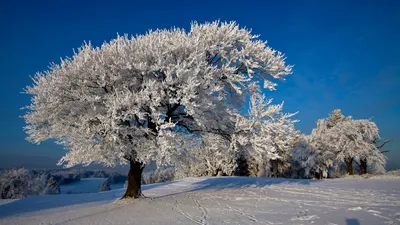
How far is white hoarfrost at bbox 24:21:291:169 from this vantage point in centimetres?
1113

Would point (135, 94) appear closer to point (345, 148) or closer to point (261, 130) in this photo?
point (261, 130)

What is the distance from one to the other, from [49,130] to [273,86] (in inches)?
465

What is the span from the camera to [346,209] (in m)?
9.27

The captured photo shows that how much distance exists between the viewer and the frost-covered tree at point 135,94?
36.6ft

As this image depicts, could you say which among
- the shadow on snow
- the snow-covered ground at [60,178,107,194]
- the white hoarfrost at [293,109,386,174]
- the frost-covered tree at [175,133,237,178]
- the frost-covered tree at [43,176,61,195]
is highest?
the white hoarfrost at [293,109,386,174]

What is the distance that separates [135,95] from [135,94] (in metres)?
0.07

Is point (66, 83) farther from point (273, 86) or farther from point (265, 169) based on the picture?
point (265, 169)

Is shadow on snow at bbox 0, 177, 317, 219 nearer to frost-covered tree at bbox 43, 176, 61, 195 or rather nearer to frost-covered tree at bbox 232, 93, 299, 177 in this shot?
frost-covered tree at bbox 232, 93, 299, 177

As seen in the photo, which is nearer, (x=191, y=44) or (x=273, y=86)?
(x=191, y=44)

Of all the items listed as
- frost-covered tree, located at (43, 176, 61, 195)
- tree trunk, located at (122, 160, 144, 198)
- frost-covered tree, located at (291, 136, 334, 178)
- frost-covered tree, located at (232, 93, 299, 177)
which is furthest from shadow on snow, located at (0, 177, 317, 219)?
frost-covered tree, located at (43, 176, 61, 195)

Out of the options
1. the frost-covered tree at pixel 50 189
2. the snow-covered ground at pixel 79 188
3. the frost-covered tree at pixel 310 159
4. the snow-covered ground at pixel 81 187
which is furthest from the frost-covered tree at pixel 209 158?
the snow-covered ground at pixel 79 188

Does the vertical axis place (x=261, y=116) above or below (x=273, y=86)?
below

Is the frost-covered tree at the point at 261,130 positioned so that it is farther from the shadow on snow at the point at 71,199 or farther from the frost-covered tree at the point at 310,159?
the frost-covered tree at the point at 310,159

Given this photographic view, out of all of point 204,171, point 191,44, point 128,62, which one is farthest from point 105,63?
point 204,171
